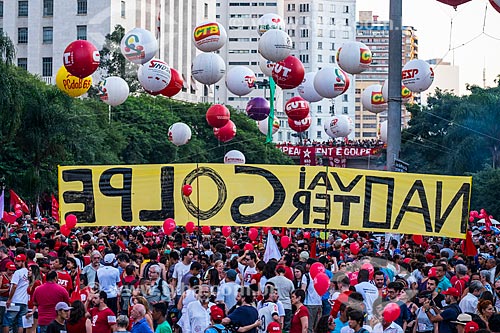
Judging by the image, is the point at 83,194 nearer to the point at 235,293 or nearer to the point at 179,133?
the point at 235,293

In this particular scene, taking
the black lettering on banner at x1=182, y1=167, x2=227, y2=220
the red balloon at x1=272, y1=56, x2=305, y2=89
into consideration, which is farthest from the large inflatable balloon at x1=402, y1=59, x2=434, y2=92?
the black lettering on banner at x1=182, y1=167, x2=227, y2=220

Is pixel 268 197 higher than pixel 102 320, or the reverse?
pixel 268 197

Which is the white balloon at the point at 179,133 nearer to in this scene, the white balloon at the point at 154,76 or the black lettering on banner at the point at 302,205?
the white balloon at the point at 154,76

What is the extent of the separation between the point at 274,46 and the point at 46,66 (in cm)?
6647

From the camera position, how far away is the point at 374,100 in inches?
1210

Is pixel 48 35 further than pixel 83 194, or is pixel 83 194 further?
pixel 48 35

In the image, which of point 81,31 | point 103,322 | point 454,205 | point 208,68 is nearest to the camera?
point 103,322

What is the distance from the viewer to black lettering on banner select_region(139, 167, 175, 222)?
1950 centimetres

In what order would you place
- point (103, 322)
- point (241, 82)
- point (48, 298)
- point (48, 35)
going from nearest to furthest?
point (103, 322) → point (48, 298) → point (241, 82) → point (48, 35)

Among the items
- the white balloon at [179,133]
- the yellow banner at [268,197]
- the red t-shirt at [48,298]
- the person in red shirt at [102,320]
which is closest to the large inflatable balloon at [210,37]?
the white balloon at [179,133]

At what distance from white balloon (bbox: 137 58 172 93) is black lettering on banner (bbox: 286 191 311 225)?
10.9 m

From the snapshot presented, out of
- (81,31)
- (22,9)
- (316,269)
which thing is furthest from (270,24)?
A: (22,9)

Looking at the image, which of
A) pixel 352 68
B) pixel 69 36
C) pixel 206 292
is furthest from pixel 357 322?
pixel 69 36

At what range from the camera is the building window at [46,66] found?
300 ft
